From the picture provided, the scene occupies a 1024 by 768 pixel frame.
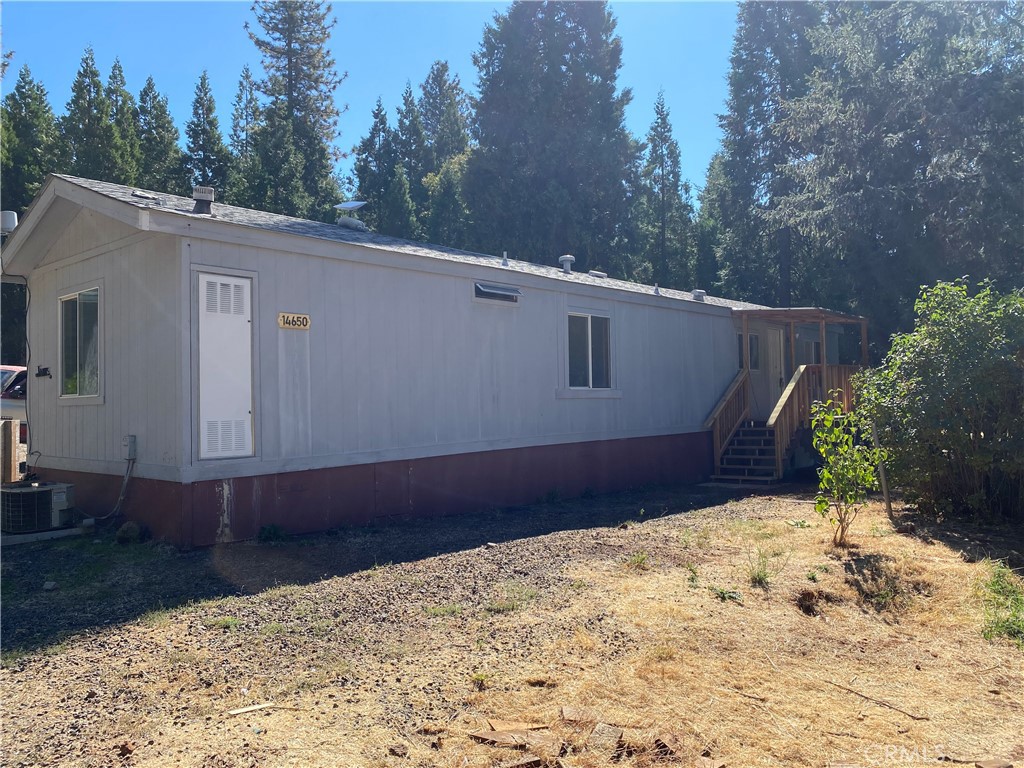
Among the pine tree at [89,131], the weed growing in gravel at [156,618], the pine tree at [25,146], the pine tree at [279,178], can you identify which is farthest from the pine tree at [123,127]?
the weed growing in gravel at [156,618]

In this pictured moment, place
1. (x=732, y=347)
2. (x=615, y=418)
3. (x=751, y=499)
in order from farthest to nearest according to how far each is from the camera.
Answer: (x=732, y=347)
(x=615, y=418)
(x=751, y=499)

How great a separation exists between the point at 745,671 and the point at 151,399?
18.7ft

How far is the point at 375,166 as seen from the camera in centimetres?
3381

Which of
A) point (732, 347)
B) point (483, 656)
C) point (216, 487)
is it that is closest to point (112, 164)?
point (732, 347)

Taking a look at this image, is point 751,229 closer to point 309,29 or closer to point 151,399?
point 309,29

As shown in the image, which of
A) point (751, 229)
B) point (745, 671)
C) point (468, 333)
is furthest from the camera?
point (751, 229)

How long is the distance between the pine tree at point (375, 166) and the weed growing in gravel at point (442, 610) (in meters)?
26.9

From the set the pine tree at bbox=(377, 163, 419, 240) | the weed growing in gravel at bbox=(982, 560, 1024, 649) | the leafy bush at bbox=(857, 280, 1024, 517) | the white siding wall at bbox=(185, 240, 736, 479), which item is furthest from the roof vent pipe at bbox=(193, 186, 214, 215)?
the pine tree at bbox=(377, 163, 419, 240)

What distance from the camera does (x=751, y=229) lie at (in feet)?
88.8

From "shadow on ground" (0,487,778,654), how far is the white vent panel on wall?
97 cm

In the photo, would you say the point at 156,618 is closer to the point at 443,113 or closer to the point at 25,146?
the point at 25,146

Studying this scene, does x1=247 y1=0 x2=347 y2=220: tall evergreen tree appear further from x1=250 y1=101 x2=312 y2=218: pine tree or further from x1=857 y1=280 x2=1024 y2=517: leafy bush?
x1=857 y1=280 x2=1024 y2=517: leafy bush

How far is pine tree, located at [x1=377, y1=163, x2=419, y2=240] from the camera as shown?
29969mm

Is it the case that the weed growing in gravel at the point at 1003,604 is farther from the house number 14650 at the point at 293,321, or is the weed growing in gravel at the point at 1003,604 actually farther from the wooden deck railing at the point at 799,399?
the wooden deck railing at the point at 799,399
